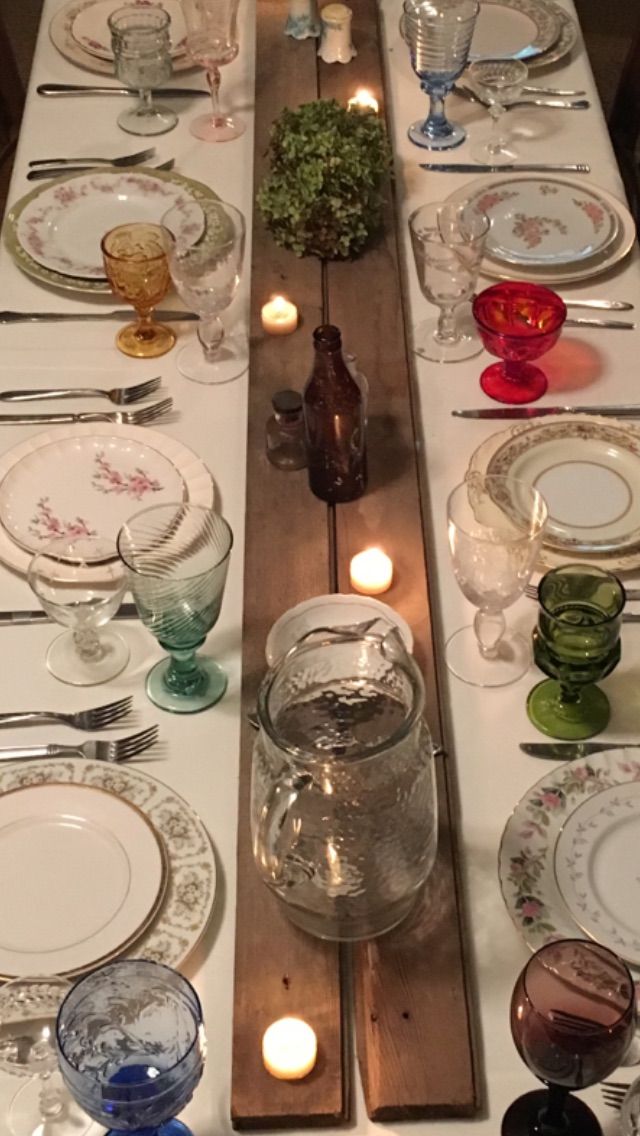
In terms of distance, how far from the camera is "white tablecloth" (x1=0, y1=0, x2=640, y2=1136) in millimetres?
908

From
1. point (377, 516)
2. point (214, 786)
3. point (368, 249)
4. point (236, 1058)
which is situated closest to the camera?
point (236, 1058)

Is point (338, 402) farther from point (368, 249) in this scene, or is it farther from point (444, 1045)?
point (444, 1045)

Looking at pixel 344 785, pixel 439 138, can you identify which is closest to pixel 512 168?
pixel 439 138

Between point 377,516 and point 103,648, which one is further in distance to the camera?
point 377,516

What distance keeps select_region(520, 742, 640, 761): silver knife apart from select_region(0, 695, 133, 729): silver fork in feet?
1.12

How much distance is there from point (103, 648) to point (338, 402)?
1.07 feet

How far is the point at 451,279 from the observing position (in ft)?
4.73

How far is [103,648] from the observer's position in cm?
112

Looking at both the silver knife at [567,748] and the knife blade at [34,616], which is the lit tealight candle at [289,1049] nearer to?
the silver knife at [567,748]

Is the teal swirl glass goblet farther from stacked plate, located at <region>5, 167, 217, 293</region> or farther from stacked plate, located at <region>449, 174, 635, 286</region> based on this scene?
stacked plate, located at <region>449, 174, 635, 286</region>

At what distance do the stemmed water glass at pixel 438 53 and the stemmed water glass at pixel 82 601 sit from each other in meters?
0.89

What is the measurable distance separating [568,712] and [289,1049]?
1.21 feet

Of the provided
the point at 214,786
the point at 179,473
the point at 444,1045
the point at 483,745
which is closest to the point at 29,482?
the point at 179,473

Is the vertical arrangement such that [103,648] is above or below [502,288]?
below
